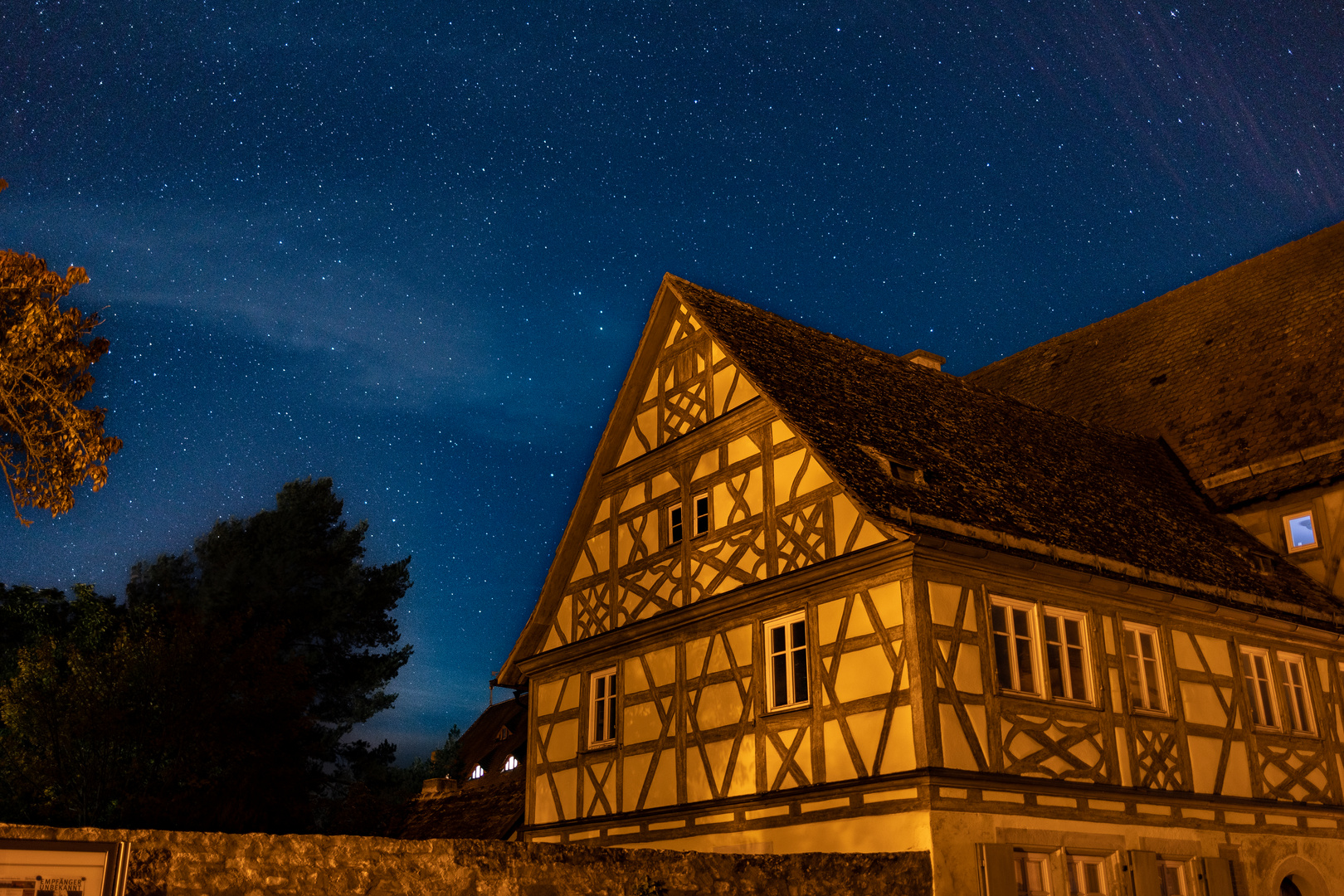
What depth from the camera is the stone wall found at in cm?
841

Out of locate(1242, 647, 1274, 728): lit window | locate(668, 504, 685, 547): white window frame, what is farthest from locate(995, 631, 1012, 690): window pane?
locate(668, 504, 685, 547): white window frame

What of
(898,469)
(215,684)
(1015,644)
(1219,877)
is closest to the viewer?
(1015,644)

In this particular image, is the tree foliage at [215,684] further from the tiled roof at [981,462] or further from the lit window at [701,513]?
the tiled roof at [981,462]

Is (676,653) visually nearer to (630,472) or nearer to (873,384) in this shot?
(630,472)

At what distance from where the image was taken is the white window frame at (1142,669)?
54.5 ft

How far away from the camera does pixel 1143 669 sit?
669 inches

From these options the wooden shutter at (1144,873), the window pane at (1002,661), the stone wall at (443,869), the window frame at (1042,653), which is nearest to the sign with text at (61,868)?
the stone wall at (443,869)

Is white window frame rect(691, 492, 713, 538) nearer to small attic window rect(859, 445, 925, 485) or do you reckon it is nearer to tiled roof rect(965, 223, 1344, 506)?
small attic window rect(859, 445, 925, 485)

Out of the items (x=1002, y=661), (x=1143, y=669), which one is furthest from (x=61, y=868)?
(x=1143, y=669)

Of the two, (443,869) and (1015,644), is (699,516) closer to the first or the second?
(1015,644)

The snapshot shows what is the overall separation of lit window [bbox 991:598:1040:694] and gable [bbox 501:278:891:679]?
2102 mm

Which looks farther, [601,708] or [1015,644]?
[601,708]

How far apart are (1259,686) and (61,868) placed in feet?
57.8

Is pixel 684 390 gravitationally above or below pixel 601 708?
above
